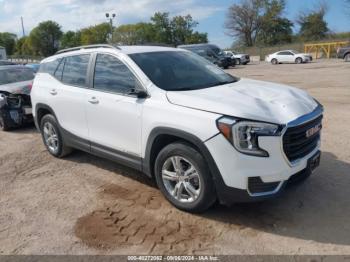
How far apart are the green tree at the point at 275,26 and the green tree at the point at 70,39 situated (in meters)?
48.8

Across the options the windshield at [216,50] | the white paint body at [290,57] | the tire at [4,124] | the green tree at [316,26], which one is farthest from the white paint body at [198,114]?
the green tree at [316,26]

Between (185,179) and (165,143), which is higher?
(165,143)

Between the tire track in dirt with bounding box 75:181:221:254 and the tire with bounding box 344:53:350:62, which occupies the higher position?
the tire with bounding box 344:53:350:62

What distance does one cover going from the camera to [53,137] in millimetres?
6152

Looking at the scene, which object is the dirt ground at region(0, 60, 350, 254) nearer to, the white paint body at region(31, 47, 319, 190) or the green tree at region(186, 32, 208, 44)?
the white paint body at region(31, 47, 319, 190)

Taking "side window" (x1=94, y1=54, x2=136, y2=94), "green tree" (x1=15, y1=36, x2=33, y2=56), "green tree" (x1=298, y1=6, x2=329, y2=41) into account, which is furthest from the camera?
"green tree" (x1=15, y1=36, x2=33, y2=56)

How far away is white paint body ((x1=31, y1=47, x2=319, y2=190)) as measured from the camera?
349cm

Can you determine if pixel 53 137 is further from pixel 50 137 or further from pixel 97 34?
pixel 97 34

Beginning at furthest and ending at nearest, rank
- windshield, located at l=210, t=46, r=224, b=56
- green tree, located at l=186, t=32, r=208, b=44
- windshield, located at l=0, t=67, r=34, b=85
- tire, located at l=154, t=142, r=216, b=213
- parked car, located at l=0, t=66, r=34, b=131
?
green tree, located at l=186, t=32, r=208, b=44
windshield, located at l=210, t=46, r=224, b=56
windshield, located at l=0, t=67, r=34, b=85
parked car, located at l=0, t=66, r=34, b=131
tire, located at l=154, t=142, r=216, b=213

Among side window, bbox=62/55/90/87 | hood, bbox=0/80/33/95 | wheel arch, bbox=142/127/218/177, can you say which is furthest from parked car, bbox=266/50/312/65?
wheel arch, bbox=142/127/218/177

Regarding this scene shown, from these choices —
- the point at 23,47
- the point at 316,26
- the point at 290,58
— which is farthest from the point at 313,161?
the point at 23,47

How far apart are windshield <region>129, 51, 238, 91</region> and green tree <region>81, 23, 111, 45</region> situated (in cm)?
9001

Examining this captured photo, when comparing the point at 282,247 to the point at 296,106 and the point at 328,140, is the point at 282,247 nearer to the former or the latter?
the point at 296,106

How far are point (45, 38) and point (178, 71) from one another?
10638cm
